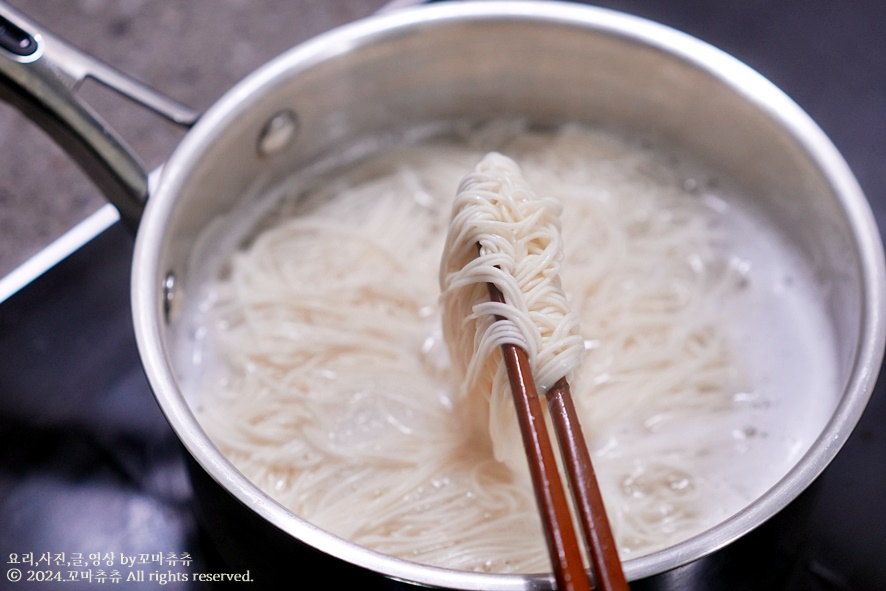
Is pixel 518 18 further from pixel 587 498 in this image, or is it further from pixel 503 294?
pixel 587 498

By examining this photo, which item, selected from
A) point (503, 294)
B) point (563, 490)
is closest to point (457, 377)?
point (503, 294)

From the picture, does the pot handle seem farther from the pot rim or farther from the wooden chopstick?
the wooden chopstick

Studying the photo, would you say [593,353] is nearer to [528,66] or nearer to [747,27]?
[528,66]

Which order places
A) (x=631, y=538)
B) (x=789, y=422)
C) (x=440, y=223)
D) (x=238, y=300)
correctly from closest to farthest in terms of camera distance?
(x=631, y=538), (x=789, y=422), (x=238, y=300), (x=440, y=223)

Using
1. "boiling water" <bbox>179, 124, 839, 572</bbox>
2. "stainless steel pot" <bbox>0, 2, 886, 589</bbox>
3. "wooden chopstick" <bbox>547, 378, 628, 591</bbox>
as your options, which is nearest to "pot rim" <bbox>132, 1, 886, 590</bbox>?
"stainless steel pot" <bbox>0, 2, 886, 589</bbox>

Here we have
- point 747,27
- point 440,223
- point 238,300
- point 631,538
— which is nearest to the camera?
point 631,538

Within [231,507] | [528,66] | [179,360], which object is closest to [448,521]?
[231,507]

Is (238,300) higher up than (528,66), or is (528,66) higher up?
(528,66)
